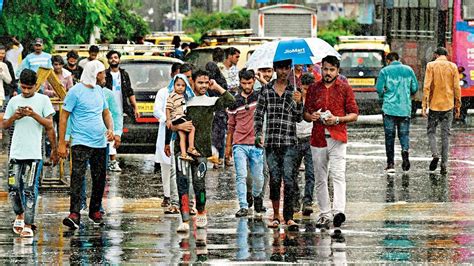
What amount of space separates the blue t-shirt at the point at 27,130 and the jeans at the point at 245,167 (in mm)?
2335

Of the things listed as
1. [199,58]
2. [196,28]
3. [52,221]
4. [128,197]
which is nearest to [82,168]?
[52,221]

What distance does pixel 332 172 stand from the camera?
14.1 meters

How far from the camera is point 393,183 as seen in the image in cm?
1911

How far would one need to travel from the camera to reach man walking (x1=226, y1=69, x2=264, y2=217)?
15.1 meters

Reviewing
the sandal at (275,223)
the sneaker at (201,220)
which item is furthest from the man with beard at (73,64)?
the sneaker at (201,220)

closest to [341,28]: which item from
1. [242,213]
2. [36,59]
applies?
[36,59]

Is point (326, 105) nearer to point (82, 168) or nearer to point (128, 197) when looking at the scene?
point (82, 168)

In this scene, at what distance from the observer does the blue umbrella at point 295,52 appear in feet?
47.9

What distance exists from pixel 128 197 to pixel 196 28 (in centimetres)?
5990

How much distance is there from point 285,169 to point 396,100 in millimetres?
6765

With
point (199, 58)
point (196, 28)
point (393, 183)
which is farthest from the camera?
point (196, 28)

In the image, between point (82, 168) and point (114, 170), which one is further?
point (114, 170)

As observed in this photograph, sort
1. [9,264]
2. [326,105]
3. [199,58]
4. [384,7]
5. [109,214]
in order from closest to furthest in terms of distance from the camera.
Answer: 1. [9,264]
2. [326,105]
3. [109,214]
4. [199,58]
5. [384,7]

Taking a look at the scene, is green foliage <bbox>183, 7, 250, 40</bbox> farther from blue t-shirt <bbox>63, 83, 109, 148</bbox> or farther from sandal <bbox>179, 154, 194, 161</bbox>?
sandal <bbox>179, 154, 194, 161</bbox>
